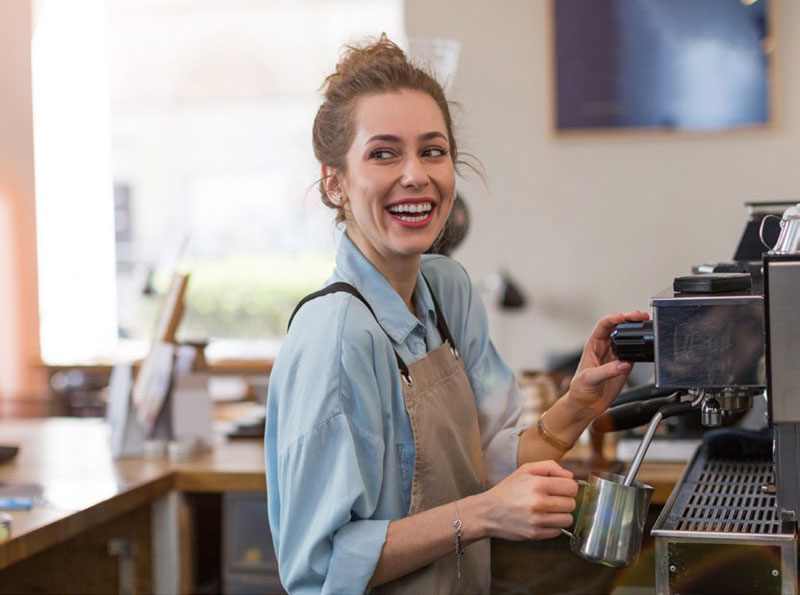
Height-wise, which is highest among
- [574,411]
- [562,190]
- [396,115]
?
[562,190]

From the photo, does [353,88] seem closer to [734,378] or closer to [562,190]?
[734,378]

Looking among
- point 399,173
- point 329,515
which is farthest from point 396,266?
point 329,515

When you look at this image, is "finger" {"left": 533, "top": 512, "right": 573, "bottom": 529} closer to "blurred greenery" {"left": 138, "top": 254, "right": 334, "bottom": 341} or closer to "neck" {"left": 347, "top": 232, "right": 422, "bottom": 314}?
"neck" {"left": 347, "top": 232, "right": 422, "bottom": 314}

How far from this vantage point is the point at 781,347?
3.37 feet

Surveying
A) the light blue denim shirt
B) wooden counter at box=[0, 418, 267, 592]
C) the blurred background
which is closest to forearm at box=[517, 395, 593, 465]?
the light blue denim shirt

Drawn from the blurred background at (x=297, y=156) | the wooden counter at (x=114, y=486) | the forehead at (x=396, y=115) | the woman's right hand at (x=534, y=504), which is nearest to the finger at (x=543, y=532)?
the woman's right hand at (x=534, y=504)

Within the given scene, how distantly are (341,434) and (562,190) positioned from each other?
3019mm

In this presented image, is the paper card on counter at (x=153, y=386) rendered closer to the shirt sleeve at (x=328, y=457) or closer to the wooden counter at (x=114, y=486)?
Answer: the wooden counter at (x=114, y=486)

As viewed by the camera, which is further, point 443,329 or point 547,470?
point 443,329

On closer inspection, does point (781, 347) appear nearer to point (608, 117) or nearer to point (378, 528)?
point (378, 528)

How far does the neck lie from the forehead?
0.15 meters

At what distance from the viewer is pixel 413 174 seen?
135 cm

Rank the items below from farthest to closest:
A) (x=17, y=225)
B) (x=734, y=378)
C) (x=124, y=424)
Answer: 1. (x=17, y=225)
2. (x=124, y=424)
3. (x=734, y=378)

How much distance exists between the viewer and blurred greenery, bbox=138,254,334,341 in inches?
214
